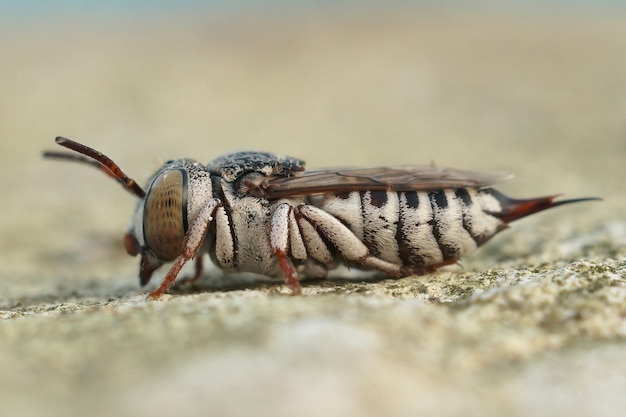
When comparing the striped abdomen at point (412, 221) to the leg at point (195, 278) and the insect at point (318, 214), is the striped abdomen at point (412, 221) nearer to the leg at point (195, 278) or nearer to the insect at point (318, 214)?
the insect at point (318, 214)

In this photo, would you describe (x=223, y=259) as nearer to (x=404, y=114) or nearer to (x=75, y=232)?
(x=75, y=232)

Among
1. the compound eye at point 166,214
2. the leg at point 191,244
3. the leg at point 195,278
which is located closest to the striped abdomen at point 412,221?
the leg at point 191,244

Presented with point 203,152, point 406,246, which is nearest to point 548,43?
point 203,152

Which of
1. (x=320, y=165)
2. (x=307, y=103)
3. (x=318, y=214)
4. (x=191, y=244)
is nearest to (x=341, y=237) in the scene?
(x=318, y=214)

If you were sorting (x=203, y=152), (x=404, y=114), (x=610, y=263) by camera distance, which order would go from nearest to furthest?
(x=610, y=263)
(x=203, y=152)
(x=404, y=114)

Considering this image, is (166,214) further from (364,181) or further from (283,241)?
(364,181)
